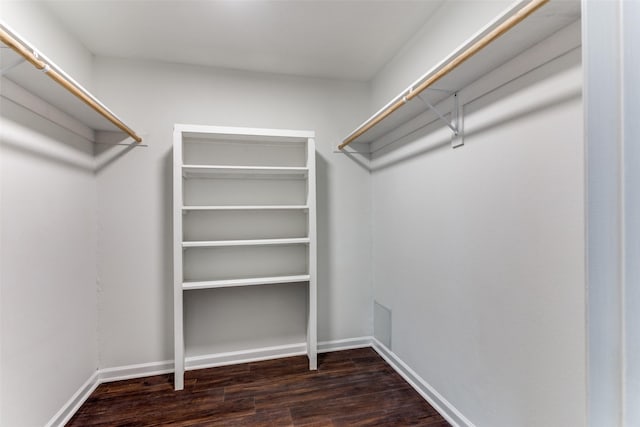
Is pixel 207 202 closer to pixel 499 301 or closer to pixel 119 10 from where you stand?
pixel 119 10

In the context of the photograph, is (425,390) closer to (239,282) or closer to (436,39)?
(239,282)

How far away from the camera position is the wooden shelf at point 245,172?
7.34 ft

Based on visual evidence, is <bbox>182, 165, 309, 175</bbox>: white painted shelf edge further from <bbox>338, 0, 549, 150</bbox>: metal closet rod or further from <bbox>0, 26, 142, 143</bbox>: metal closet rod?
<bbox>338, 0, 549, 150</bbox>: metal closet rod

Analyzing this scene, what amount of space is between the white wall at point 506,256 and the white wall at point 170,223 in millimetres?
742

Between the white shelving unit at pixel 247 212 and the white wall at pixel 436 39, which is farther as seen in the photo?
the white shelving unit at pixel 247 212

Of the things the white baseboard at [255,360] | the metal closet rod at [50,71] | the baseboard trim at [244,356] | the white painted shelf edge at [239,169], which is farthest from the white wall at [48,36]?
the baseboard trim at [244,356]

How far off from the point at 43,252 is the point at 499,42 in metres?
2.46

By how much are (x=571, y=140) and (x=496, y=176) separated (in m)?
0.35

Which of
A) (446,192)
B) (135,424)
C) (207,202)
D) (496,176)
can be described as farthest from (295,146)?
(135,424)

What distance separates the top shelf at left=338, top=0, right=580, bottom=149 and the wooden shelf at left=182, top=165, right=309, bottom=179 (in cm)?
96

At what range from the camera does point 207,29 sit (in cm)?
199

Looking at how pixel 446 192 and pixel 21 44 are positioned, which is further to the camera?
pixel 446 192

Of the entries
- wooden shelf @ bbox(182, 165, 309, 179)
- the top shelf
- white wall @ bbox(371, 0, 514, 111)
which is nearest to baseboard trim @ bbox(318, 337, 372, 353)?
wooden shelf @ bbox(182, 165, 309, 179)

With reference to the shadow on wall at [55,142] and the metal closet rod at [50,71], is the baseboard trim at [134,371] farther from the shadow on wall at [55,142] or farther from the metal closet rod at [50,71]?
the metal closet rod at [50,71]
